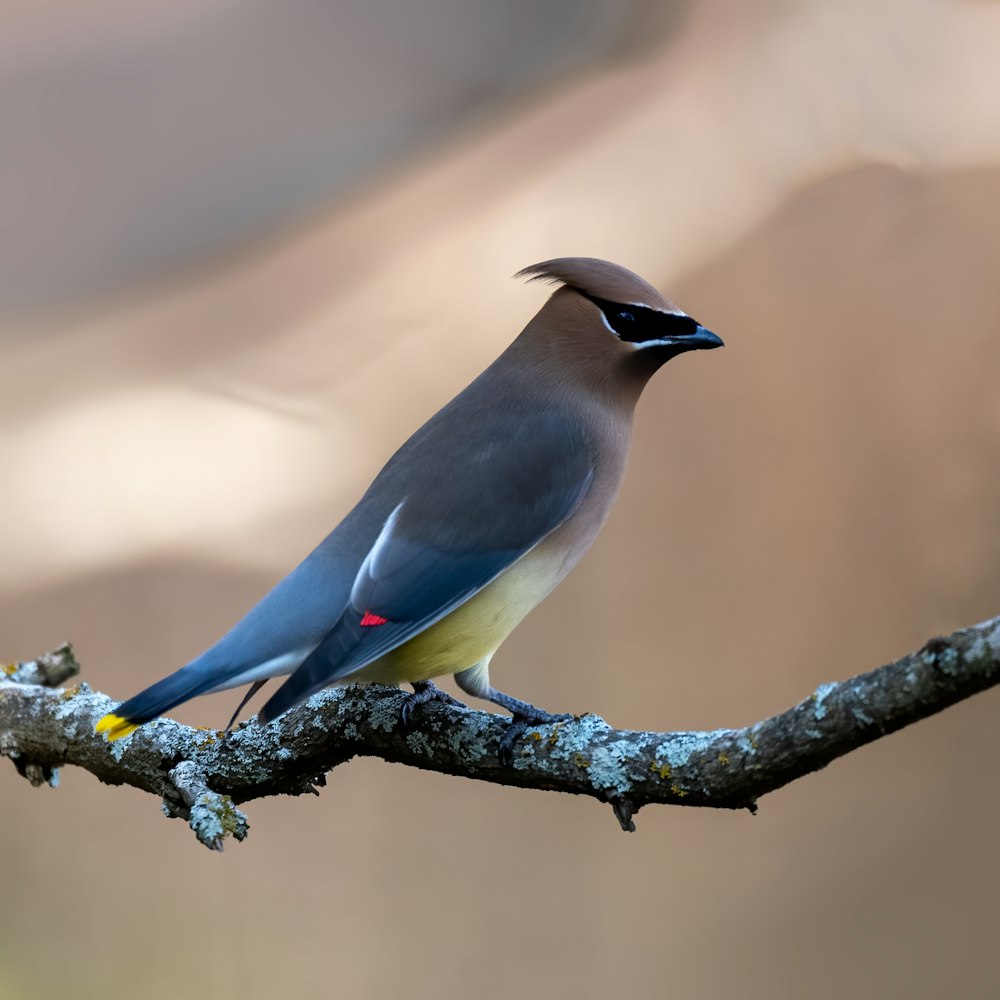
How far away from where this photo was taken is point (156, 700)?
2174 millimetres

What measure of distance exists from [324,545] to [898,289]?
12.2ft

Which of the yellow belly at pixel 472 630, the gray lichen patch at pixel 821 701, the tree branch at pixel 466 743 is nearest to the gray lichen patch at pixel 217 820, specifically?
the tree branch at pixel 466 743

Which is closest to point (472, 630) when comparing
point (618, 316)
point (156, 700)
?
point (156, 700)

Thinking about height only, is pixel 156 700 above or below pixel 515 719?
above

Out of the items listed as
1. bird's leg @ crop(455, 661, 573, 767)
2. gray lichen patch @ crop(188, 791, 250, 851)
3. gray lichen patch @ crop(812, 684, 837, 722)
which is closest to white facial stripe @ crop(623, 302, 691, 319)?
bird's leg @ crop(455, 661, 573, 767)

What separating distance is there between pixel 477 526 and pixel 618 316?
466 millimetres

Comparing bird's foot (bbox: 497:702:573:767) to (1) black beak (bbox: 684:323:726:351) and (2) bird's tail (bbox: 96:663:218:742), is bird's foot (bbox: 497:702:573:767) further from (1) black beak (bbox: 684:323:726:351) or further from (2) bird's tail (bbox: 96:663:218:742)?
(1) black beak (bbox: 684:323:726:351)

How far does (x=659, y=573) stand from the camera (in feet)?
18.3

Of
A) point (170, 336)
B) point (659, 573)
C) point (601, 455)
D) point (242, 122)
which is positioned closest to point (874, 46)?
point (659, 573)

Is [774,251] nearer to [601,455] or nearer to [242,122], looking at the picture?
[242,122]

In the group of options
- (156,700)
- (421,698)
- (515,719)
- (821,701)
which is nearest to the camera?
(821,701)

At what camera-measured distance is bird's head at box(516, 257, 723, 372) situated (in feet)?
8.13

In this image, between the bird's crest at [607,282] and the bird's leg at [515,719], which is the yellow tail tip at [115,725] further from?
the bird's crest at [607,282]

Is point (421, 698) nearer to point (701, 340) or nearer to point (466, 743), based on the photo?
point (466, 743)
